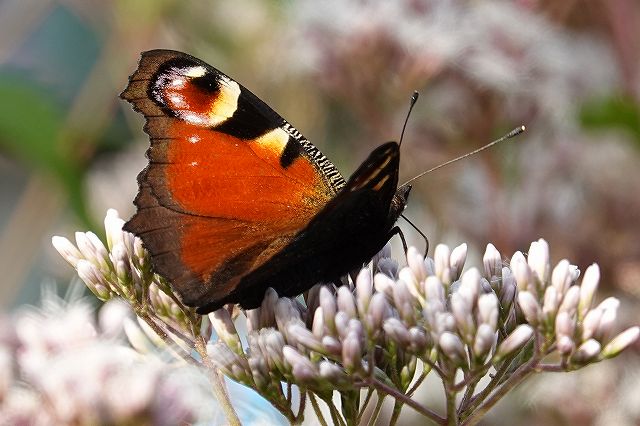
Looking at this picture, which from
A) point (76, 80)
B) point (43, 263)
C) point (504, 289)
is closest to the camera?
point (504, 289)

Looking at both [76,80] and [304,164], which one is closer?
[304,164]

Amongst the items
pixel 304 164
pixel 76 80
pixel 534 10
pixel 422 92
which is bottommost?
pixel 304 164

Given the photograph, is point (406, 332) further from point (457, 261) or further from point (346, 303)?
point (457, 261)

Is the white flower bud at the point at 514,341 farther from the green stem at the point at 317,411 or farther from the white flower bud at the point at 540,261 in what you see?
the green stem at the point at 317,411

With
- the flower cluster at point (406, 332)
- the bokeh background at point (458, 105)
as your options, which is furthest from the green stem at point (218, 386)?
the bokeh background at point (458, 105)

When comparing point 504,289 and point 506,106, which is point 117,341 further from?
point 506,106

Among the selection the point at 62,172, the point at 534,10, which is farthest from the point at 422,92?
the point at 62,172

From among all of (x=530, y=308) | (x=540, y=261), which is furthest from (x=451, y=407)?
(x=540, y=261)

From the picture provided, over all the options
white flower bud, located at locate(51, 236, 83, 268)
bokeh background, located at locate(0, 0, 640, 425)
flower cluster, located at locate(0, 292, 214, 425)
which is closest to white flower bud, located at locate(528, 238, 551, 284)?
flower cluster, located at locate(0, 292, 214, 425)
